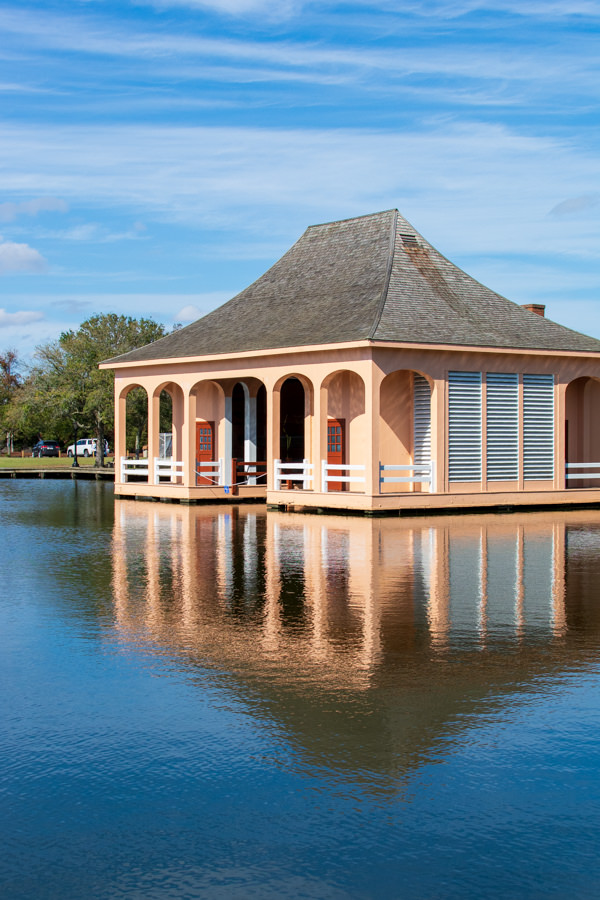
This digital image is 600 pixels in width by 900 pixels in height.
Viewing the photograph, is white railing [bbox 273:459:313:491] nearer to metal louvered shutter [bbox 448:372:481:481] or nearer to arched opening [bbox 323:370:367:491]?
arched opening [bbox 323:370:367:491]

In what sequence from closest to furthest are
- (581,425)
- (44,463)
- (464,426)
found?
1. (464,426)
2. (581,425)
3. (44,463)

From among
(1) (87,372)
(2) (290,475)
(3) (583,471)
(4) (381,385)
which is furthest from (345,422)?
(1) (87,372)

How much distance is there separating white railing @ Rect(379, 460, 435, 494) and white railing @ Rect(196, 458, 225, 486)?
6.59m

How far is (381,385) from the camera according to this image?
29.3 metres

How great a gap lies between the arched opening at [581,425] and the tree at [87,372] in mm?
28718

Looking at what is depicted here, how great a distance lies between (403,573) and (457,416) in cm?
1376

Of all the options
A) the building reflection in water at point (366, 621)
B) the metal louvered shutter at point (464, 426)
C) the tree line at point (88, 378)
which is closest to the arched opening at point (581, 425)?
the metal louvered shutter at point (464, 426)

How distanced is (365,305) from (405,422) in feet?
11.2

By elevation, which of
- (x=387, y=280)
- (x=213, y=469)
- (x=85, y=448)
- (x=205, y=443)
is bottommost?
(x=213, y=469)

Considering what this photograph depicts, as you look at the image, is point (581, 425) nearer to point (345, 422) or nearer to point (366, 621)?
point (345, 422)

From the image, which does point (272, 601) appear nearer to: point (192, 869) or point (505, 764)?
point (505, 764)

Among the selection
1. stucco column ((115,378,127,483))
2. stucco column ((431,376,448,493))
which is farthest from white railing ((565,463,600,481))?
stucco column ((115,378,127,483))

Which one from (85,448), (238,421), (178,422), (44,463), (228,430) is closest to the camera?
(228,430)

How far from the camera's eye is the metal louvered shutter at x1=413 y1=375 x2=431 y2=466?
2889cm
